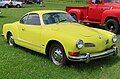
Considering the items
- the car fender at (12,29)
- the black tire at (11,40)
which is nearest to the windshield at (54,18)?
the car fender at (12,29)

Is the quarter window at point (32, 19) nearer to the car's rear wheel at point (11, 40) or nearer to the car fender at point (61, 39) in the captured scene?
the car fender at point (61, 39)

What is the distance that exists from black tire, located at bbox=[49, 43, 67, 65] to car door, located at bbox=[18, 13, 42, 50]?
571 millimetres

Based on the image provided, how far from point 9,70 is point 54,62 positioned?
1.21 metres

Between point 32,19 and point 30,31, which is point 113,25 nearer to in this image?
point 32,19

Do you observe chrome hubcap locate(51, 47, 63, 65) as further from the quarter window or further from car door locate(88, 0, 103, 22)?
car door locate(88, 0, 103, 22)

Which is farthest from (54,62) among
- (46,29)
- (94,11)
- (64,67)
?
(94,11)

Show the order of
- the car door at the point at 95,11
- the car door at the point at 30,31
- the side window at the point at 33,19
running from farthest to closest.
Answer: the car door at the point at 95,11, the side window at the point at 33,19, the car door at the point at 30,31

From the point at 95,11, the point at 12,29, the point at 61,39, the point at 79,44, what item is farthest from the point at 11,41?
the point at 95,11

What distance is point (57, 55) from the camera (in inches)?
226

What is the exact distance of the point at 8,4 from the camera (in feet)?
107

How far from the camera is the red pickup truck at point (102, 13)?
10.4 meters

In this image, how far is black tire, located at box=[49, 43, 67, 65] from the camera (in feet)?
18.2

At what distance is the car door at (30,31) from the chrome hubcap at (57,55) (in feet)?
1.98

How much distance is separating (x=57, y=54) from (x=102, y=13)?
5930 millimetres
